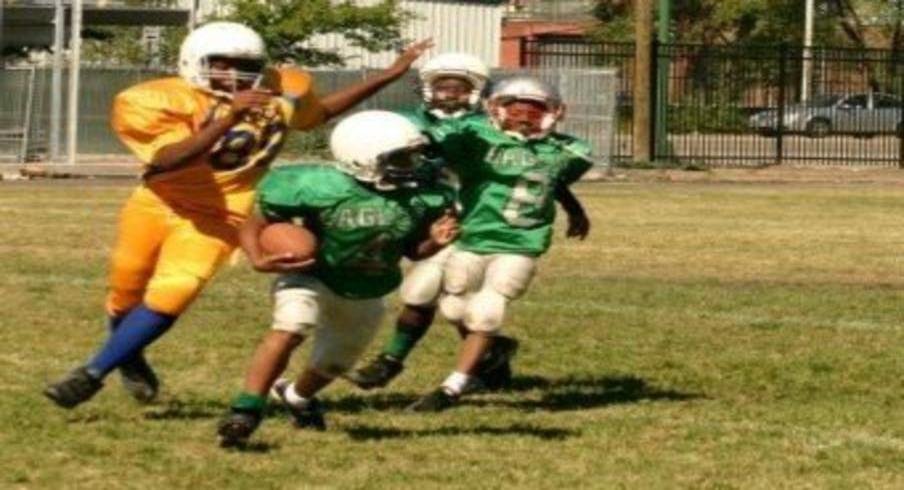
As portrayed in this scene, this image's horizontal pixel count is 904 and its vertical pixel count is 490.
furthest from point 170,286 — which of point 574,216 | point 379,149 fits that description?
point 574,216

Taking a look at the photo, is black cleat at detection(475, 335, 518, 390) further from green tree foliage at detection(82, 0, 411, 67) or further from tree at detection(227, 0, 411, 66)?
tree at detection(227, 0, 411, 66)

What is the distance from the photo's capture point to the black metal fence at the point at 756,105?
4081 cm

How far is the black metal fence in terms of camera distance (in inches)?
1607

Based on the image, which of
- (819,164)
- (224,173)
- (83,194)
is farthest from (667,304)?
(819,164)

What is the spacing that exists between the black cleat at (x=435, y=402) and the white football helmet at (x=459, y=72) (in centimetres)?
135

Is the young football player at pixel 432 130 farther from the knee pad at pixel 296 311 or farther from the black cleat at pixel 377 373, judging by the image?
the knee pad at pixel 296 311

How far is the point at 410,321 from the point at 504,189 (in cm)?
74

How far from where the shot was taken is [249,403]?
8.93 metres

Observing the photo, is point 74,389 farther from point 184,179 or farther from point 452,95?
point 452,95

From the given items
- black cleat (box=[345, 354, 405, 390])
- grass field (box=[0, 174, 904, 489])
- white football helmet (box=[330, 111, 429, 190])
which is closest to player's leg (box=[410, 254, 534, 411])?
grass field (box=[0, 174, 904, 489])

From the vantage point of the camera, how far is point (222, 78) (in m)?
9.63

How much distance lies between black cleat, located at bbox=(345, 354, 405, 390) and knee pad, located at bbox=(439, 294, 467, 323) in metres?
0.31

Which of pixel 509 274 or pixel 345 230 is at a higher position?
pixel 345 230

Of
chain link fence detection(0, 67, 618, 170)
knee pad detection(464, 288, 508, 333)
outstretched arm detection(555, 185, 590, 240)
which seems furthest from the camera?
chain link fence detection(0, 67, 618, 170)
